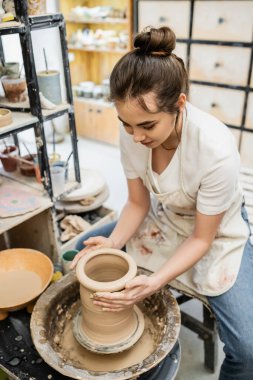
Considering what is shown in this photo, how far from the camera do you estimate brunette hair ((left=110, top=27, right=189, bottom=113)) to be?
1050 mm

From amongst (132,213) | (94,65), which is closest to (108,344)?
(132,213)

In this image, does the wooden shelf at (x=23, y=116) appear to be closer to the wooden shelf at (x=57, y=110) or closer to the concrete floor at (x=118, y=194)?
the wooden shelf at (x=57, y=110)

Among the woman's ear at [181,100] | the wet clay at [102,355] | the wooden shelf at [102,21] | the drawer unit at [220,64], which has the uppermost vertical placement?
the wooden shelf at [102,21]

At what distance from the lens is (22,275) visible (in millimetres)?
1612

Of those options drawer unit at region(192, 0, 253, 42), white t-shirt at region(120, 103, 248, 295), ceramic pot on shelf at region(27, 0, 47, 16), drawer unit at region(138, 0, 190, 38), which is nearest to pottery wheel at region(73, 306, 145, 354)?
white t-shirt at region(120, 103, 248, 295)

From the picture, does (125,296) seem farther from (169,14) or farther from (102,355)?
(169,14)

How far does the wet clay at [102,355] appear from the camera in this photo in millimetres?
1230

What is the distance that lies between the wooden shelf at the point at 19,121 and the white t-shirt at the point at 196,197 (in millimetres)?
497

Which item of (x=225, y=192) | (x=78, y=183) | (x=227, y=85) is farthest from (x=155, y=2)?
(x=225, y=192)

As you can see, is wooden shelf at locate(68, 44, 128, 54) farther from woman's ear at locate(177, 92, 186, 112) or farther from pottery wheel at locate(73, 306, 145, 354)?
pottery wheel at locate(73, 306, 145, 354)

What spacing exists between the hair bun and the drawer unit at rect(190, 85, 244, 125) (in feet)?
A: 6.95

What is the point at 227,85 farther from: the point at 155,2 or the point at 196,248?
the point at 196,248

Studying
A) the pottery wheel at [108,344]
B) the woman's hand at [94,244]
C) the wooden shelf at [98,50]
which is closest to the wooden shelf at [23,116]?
the woman's hand at [94,244]

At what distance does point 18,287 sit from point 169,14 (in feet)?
8.63
